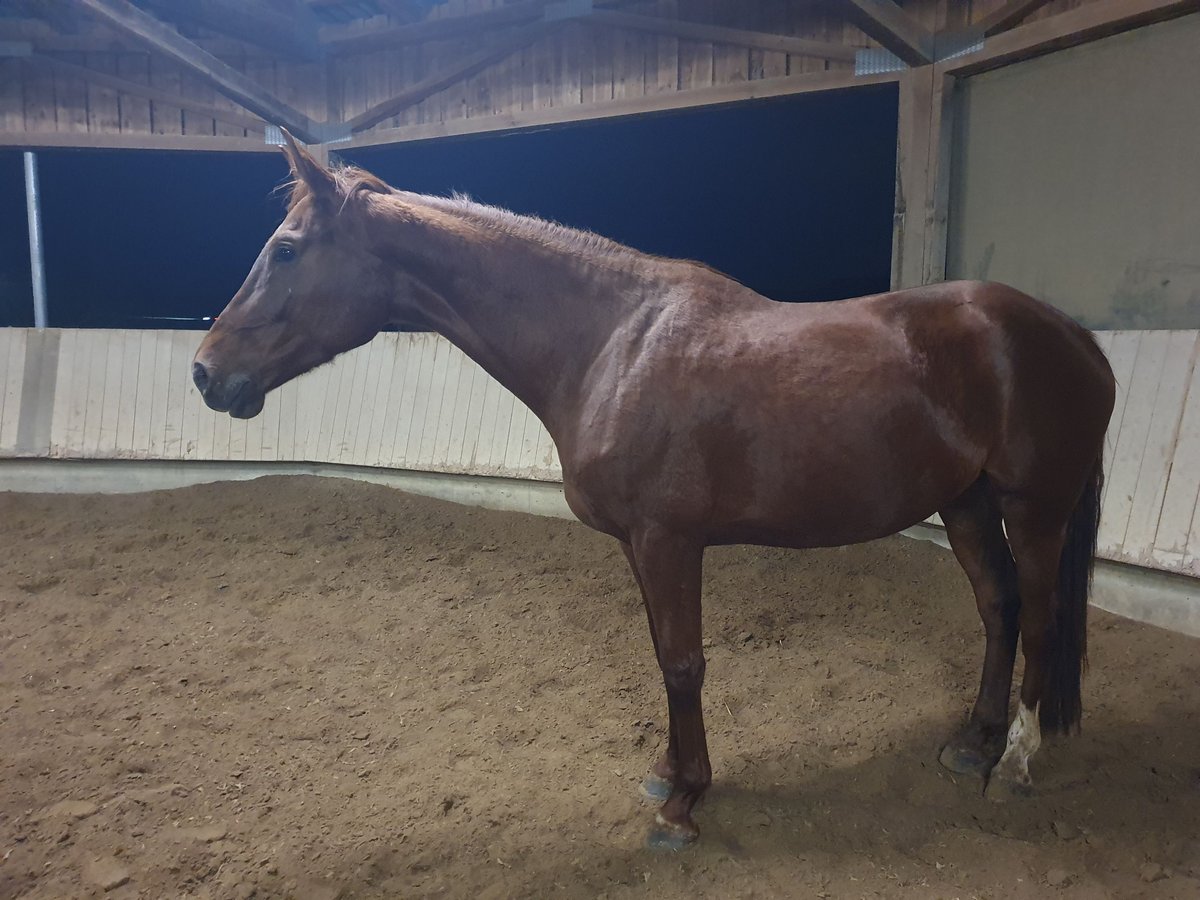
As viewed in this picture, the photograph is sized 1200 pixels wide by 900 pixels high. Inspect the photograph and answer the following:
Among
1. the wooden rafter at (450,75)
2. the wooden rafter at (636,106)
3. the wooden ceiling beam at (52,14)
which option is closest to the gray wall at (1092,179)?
the wooden rafter at (636,106)

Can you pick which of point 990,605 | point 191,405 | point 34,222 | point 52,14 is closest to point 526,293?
point 990,605

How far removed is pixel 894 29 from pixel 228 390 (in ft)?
10.6

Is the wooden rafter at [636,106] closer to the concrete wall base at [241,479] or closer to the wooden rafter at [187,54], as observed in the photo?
the wooden rafter at [187,54]

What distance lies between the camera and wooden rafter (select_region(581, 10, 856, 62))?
336 centimetres

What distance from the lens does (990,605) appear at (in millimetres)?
2002

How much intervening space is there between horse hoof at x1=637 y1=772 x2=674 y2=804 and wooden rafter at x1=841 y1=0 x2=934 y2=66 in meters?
3.17

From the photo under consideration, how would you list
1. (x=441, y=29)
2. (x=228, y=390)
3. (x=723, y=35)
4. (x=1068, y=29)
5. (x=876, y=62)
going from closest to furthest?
(x=228, y=390), (x=1068, y=29), (x=876, y=62), (x=723, y=35), (x=441, y=29)

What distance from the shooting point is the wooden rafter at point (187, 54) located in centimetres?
361

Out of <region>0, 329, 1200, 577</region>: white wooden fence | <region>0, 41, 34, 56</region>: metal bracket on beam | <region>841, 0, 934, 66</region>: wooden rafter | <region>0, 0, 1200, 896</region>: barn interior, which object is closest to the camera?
<region>0, 0, 1200, 896</region>: barn interior

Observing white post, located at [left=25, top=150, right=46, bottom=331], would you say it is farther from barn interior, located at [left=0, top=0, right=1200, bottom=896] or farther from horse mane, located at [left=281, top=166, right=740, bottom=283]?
horse mane, located at [left=281, top=166, right=740, bottom=283]

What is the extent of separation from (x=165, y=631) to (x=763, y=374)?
273cm

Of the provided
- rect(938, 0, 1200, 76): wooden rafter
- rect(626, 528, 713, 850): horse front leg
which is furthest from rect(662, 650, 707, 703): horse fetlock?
rect(938, 0, 1200, 76): wooden rafter

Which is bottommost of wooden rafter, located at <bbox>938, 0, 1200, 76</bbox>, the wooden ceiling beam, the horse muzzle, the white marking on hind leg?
the white marking on hind leg

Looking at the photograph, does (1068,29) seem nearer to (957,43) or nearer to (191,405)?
(957,43)
